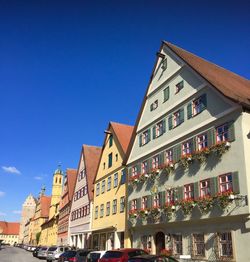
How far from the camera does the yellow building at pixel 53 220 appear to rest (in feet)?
248

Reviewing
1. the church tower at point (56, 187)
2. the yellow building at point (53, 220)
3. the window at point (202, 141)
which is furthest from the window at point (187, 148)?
the church tower at point (56, 187)

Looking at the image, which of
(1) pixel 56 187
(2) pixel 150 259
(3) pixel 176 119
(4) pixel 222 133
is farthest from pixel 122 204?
(1) pixel 56 187

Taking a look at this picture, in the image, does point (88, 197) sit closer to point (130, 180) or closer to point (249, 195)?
point (130, 180)

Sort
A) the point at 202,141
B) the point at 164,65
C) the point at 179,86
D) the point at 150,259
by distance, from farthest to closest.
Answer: the point at 164,65, the point at 179,86, the point at 202,141, the point at 150,259

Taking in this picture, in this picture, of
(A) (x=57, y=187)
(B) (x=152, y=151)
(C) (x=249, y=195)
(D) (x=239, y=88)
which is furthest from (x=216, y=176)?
(A) (x=57, y=187)

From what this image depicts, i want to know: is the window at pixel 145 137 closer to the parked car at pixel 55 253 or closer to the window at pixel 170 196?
the window at pixel 170 196

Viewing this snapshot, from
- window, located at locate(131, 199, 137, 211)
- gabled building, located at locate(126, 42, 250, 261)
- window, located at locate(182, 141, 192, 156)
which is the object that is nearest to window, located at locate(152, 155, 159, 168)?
gabled building, located at locate(126, 42, 250, 261)

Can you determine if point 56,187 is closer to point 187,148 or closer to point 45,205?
point 45,205

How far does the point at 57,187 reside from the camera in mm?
105125

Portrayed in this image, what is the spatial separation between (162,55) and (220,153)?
12.5 metres

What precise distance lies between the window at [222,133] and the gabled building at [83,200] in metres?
26.3

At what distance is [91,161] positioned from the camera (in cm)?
5225

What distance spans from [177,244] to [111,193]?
14.8m

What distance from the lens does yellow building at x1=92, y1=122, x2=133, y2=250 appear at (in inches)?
1394
